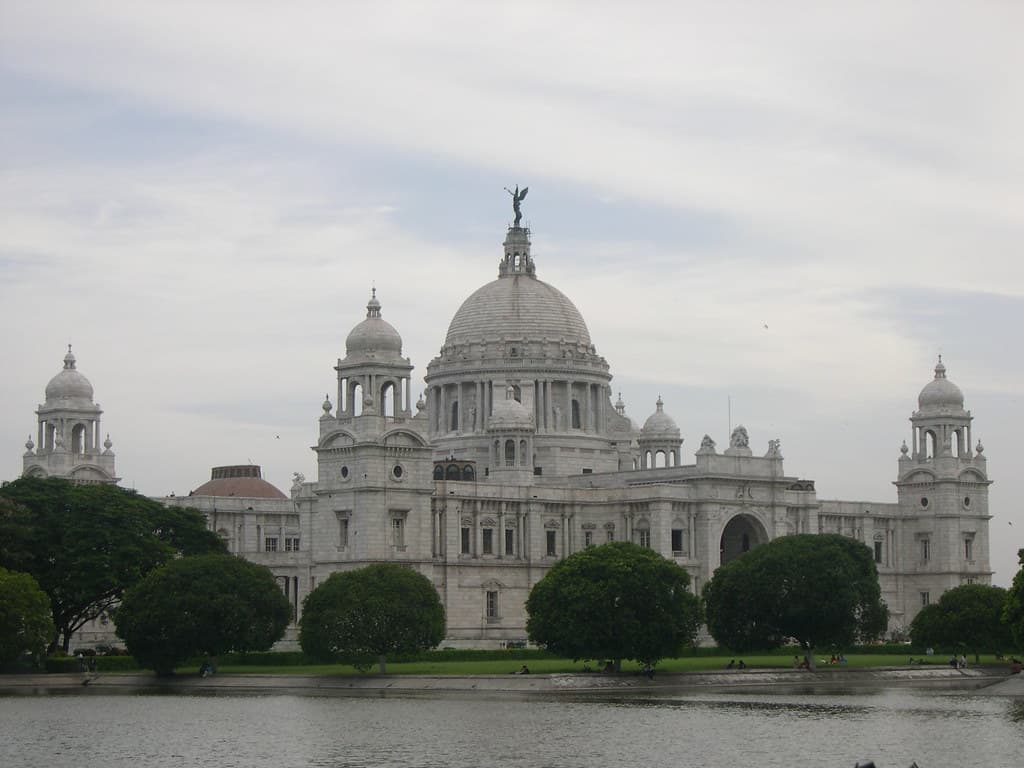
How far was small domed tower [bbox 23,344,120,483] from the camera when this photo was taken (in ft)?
490

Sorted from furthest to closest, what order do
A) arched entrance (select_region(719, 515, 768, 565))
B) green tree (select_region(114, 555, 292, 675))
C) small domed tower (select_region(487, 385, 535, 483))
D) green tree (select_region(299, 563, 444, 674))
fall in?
arched entrance (select_region(719, 515, 768, 565)), small domed tower (select_region(487, 385, 535, 483)), green tree (select_region(114, 555, 292, 675)), green tree (select_region(299, 563, 444, 674))

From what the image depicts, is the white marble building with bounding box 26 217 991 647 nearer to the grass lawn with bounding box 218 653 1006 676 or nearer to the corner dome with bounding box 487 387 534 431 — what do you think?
the corner dome with bounding box 487 387 534 431

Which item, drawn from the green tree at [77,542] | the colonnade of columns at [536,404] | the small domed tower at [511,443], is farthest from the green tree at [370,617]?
the colonnade of columns at [536,404]

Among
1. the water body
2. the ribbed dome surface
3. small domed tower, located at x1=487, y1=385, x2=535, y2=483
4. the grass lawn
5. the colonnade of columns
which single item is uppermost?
the ribbed dome surface

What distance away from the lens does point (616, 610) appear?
109 m

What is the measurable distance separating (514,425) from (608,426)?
60.1 ft

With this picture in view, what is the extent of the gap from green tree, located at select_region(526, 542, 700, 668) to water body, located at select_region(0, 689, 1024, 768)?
6486 millimetres

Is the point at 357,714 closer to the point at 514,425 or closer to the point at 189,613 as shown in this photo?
the point at 189,613

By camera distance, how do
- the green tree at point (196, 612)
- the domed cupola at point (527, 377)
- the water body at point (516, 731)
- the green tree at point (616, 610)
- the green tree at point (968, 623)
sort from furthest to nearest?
the domed cupola at point (527, 377) < the green tree at point (968, 623) < the green tree at point (196, 612) < the green tree at point (616, 610) < the water body at point (516, 731)

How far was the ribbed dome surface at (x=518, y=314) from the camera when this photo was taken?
166m

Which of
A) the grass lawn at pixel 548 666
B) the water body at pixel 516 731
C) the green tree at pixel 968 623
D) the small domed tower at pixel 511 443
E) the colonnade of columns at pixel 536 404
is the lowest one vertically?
the water body at pixel 516 731

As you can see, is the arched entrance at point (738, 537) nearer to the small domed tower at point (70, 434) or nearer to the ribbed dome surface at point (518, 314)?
the ribbed dome surface at point (518, 314)

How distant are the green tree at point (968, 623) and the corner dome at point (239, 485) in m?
66.1

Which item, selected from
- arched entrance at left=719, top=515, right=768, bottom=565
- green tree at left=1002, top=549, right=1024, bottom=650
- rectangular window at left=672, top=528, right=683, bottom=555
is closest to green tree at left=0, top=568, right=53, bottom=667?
green tree at left=1002, top=549, right=1024, bottom=650
